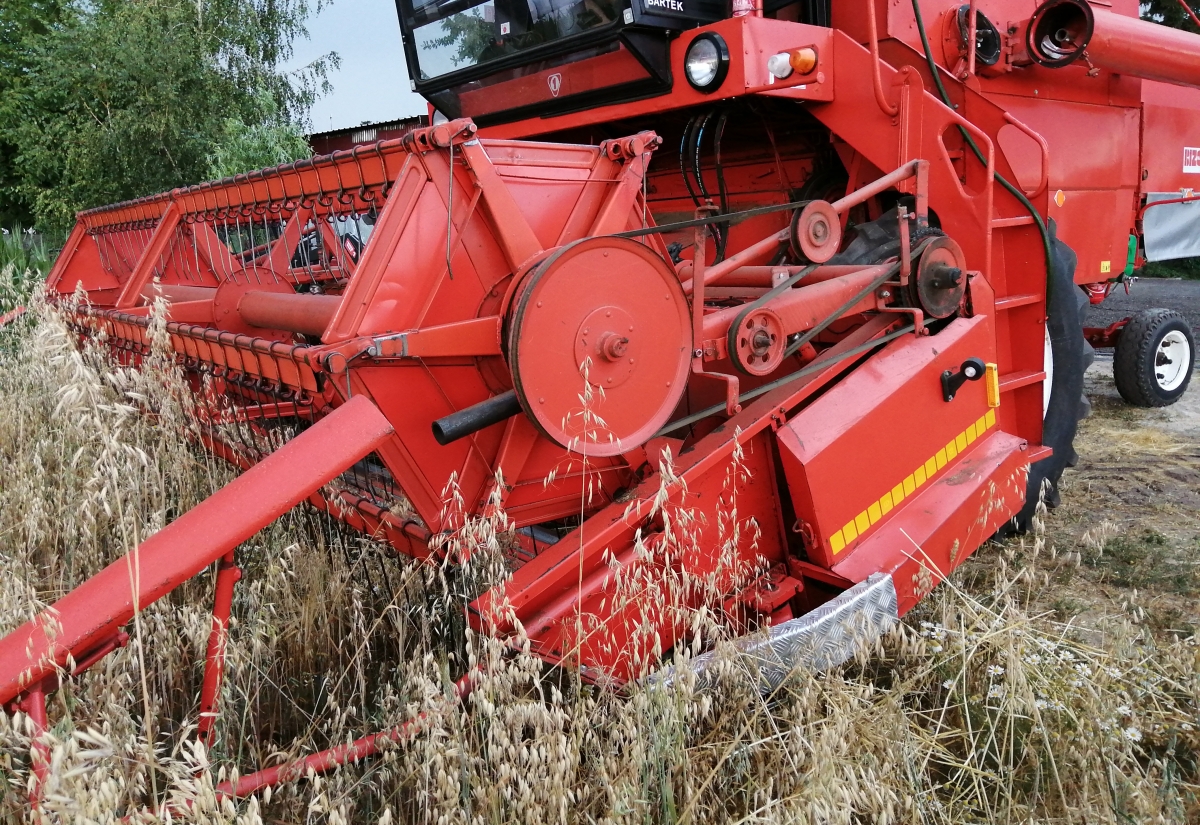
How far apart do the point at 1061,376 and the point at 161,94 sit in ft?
27.5

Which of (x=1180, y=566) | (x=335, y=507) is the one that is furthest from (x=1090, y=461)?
(x=335, y=507)

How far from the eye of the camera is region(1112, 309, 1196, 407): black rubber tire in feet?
17.5

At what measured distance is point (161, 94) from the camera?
8367 millimetres

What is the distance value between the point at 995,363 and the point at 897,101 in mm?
995

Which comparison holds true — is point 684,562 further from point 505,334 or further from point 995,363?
point 995,363

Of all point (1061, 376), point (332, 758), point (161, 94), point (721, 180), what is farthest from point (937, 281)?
point (161, 94)

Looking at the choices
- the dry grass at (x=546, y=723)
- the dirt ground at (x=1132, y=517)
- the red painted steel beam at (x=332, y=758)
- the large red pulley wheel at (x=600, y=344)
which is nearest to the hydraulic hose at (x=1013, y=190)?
the dirt ground at (x=1132, y=517)

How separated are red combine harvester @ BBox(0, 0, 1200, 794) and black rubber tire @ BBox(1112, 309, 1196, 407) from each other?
4.48 feet

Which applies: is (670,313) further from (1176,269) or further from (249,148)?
(1176,269)

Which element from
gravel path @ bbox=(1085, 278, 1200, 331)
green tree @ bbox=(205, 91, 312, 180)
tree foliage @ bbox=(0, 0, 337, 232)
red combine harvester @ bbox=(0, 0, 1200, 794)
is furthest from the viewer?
gravel path @ bbox=(1085, 278, 1200, 331)

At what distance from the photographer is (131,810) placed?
1.47 metres

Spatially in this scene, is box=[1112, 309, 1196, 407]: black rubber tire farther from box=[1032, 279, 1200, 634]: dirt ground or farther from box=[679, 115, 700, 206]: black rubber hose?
box=[679, 115, 700, 206]: black rubber hose

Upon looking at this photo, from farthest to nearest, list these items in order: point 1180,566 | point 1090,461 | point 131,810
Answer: point 1090,461 → point 1180,566 → point 131,810

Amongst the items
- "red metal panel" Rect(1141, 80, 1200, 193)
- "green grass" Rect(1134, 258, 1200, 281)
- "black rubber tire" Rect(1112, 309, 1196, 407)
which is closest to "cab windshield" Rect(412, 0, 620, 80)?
"red metal panel" Rect(1141, 80, 1200, 193)
